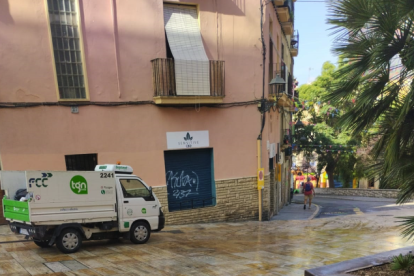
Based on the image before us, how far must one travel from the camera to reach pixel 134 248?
8641 millimetres

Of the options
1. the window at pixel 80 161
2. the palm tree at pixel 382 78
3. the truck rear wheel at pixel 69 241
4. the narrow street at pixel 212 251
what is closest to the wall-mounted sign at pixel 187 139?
the window at pixel 80 161

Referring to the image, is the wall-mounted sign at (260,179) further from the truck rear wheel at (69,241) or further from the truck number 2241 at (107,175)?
the truck rear wheel at (69,241)

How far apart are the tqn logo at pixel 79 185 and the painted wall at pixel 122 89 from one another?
3121 mm

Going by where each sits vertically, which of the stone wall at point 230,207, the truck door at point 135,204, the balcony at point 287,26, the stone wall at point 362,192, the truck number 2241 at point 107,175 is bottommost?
the stone wall at point 362,192

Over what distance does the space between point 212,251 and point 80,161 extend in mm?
5295

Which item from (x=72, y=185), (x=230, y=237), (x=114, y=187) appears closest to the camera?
(x=72, y=185)

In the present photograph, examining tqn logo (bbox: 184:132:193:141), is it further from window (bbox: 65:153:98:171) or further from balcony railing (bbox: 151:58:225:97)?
window (bbox: 65:153:98:171)

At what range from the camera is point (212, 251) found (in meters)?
8.58

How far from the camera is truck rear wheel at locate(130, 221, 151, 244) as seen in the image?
908cm

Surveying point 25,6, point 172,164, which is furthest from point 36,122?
point 172,164

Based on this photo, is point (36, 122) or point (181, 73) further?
point (181, 73)

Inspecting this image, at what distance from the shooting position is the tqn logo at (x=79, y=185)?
7.86m

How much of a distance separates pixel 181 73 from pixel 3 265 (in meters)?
7.42

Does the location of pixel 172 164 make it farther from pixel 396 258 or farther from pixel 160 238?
pixel 396 258
